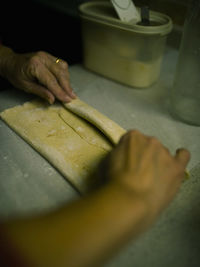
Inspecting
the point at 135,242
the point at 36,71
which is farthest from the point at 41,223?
the point at 36,71

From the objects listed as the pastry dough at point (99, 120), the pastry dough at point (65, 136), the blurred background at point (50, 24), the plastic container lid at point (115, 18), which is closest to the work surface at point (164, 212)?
the pastry dough at point (65, 136)

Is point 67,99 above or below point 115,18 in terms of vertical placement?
below

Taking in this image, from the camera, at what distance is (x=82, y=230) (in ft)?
1.24

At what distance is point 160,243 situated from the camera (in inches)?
23.2

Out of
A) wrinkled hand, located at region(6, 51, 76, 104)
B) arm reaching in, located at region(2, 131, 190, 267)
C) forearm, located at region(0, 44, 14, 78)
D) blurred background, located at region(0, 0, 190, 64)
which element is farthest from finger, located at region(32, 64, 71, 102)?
blurred background, located at region(0, 0, 190, 64)

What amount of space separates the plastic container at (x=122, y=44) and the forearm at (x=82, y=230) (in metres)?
0.83

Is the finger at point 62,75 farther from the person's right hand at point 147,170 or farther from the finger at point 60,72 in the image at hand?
the person's right hand at point 147,170

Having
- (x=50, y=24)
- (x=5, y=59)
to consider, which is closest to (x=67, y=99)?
(x=5, y=59)

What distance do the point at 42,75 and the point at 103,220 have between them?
0.68 m

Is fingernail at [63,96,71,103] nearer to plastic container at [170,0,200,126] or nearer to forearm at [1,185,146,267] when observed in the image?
plastic container at [170,0,200,126]

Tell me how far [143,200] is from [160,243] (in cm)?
23

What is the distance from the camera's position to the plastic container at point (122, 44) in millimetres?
1053

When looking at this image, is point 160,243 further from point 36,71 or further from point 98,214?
point 36,71

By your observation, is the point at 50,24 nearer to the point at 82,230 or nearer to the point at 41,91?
the point at 41,91
